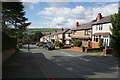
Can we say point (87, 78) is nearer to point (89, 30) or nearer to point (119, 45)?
point (119, 45)

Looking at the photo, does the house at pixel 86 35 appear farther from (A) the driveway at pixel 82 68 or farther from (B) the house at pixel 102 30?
(A) the driveway at pixel 82 68

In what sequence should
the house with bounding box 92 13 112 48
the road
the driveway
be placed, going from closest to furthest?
1. the road
2. the driveway
3. the house with bounding box 92 13 112 48

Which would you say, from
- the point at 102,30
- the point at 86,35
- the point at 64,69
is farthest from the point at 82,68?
the point at 86,35

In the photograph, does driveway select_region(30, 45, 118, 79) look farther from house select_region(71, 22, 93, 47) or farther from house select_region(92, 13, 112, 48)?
house select_region(71, 22, 93, 47)

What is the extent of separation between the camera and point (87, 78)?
786cm

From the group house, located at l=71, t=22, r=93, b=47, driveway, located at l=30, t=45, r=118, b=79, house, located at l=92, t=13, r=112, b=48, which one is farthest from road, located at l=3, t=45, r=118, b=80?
house, located at l=71, t=22, r=93, b=47

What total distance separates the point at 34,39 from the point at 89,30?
93.6 m

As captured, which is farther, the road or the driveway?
the driveway

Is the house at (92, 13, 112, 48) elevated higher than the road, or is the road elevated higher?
the house at (92, 13, 112, 48)

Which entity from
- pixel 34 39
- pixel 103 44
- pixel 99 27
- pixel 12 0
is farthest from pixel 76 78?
pixel 34 39

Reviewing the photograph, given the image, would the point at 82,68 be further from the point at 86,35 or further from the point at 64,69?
the point at 86,35

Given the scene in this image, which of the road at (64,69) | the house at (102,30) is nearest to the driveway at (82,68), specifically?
the road at (64,69)

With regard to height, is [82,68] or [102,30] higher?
[102,30]

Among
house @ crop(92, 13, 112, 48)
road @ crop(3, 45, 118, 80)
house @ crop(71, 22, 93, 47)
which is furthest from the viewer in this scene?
house @ crop(71, 22, 93, 47)
